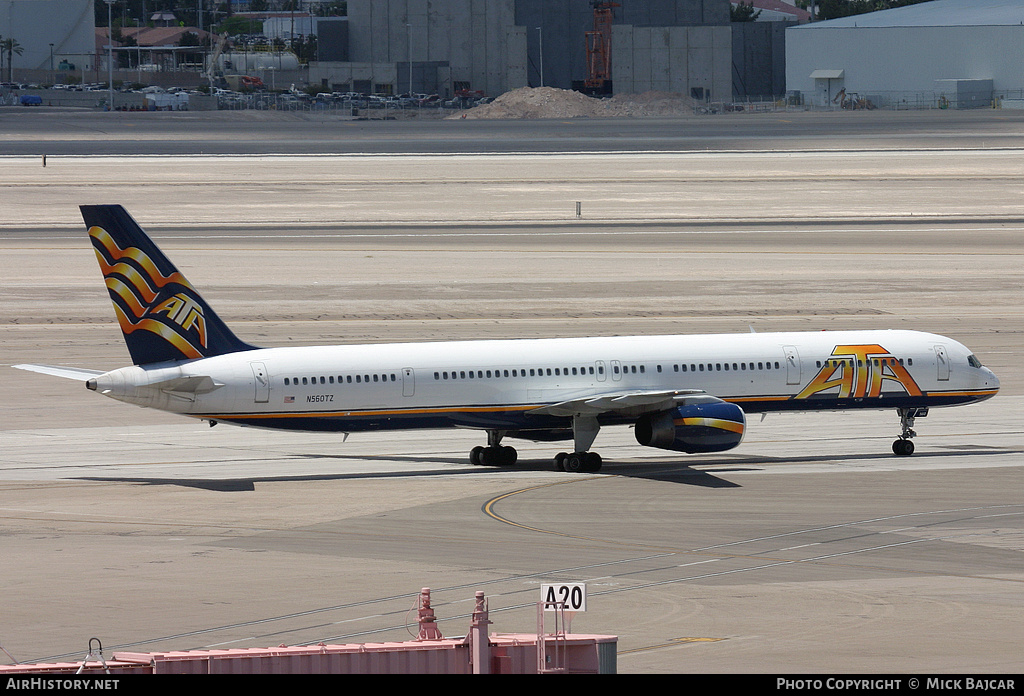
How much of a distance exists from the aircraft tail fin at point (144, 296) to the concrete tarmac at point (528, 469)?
13.2 feet

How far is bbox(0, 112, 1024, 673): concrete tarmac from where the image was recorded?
2917cm

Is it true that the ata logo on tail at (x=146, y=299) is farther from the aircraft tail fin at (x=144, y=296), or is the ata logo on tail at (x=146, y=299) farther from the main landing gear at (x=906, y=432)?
the main landing gear at (x=906, y=432)

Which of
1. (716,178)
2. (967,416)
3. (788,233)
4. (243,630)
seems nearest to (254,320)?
(967,416)

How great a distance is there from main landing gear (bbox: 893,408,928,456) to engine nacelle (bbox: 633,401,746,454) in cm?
690

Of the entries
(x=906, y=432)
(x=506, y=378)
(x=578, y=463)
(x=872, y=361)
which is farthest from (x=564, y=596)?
(x=906, y=432)

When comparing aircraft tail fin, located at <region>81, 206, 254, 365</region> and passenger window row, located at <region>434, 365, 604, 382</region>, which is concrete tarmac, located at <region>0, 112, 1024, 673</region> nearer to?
passenger window row, located at <region>434, 365, 604, 382</region>

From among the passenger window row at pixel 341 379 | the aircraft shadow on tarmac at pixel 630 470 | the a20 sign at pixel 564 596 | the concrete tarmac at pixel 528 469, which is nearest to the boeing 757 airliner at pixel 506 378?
the passenger window row at pixel 341 379

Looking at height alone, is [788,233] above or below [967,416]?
above

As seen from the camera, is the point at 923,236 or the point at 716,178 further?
the point at 716,178

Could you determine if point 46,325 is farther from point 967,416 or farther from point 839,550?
point 839,550

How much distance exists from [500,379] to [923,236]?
212 feet

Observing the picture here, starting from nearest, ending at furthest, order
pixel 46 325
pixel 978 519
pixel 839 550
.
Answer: pixel 839 550
pixel 978 519
pixel 46 325

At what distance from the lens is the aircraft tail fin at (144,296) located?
43.8m

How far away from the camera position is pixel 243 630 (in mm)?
27859
